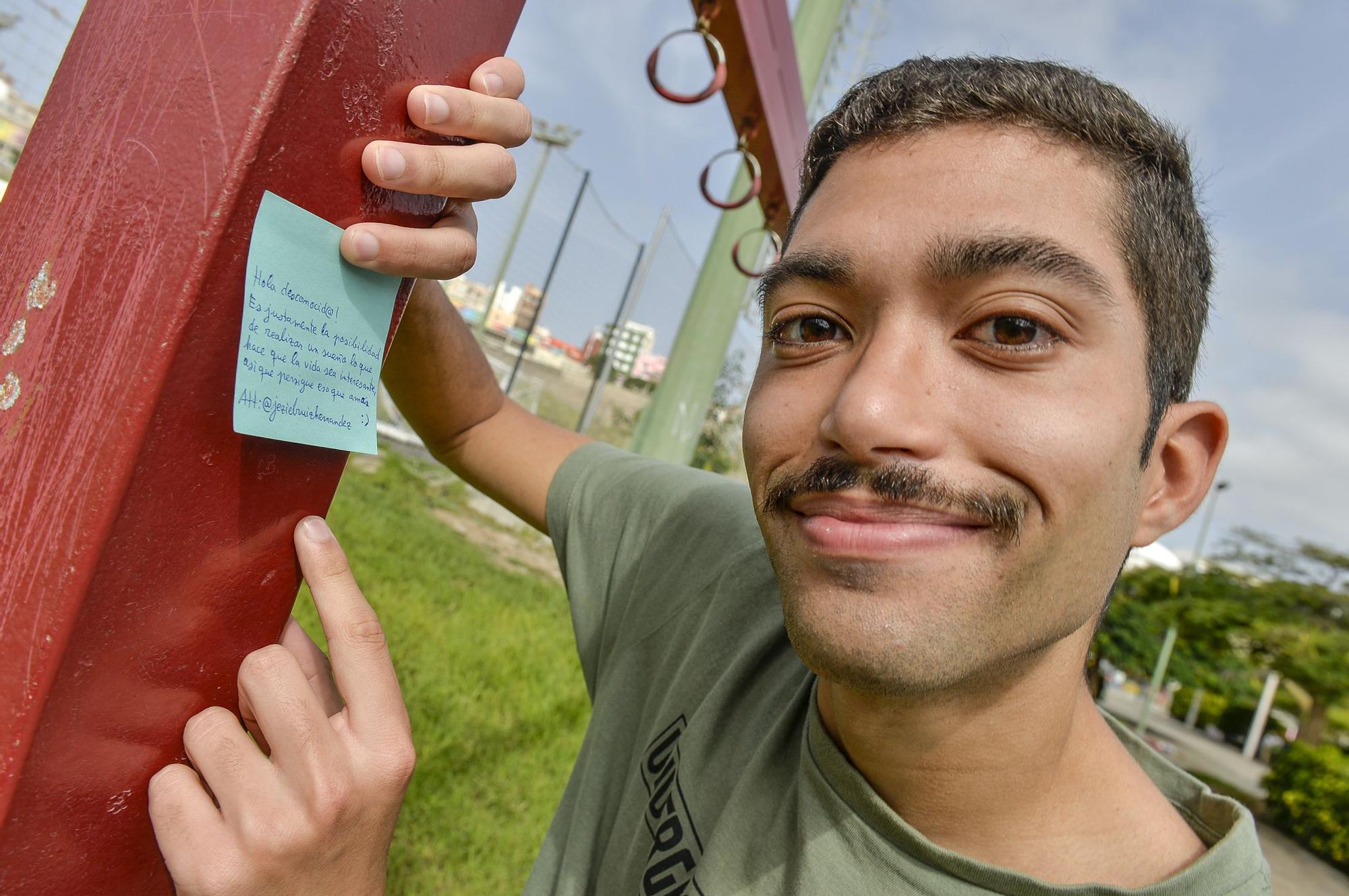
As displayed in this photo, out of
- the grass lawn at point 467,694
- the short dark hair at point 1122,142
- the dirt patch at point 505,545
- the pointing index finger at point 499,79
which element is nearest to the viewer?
the pointing index finger at point 499,79

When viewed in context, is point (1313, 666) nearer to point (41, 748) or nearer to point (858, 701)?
point (858, 701)

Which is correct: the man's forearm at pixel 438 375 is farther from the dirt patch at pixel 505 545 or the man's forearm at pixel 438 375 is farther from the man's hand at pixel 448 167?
the dirt patch at pixel 505 545

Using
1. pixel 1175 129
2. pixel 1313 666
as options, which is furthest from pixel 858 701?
pixel 1313 666

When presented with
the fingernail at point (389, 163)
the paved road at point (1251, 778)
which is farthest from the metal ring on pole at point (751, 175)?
the paved road at point (1251, 778)

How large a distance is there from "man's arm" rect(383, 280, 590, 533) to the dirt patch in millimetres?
4056

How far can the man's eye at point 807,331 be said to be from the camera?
1.27 m

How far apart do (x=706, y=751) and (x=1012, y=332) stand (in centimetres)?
83

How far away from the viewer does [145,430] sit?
0.70m

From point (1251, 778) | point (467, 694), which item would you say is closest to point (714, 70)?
point (467, 694)

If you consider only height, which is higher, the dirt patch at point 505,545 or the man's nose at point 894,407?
the man's nose at point 894,407

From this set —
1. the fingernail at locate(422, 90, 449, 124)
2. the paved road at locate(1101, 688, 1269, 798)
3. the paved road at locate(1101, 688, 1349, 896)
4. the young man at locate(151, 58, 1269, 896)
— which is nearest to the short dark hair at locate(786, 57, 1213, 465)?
the young man at locate(151, 58, 1269, 896)

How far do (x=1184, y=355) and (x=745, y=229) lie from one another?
8.37 ft

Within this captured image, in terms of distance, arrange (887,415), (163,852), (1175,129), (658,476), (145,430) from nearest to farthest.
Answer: (145,430) → (163,852) → (887,415) → (1175,129) → (658,476)

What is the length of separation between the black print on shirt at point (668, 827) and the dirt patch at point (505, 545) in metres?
4.52
